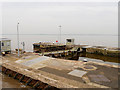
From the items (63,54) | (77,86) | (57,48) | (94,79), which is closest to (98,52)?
(63,54)

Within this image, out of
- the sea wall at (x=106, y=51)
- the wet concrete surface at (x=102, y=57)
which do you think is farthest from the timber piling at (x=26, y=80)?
the sea wall at (x=106, y=51)

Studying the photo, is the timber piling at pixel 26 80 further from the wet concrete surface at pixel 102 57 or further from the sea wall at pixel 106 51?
the sea wall at pixel 106 51

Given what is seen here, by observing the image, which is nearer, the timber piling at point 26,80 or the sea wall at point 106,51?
the timber piling at point 26,80

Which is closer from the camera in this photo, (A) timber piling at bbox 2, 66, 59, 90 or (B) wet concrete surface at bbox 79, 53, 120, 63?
(A) timber piling at bbox 2, 66, 59, 90

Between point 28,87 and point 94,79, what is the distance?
18.7ft

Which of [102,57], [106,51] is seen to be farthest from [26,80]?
[106,51]

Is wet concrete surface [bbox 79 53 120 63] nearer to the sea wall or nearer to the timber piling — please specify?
the sea wall

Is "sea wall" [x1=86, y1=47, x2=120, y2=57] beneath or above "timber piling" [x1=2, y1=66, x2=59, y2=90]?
above

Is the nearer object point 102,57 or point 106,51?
point 106,51

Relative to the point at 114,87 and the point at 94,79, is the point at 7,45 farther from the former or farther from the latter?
the point at 114,87

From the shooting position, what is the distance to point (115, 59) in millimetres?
21453

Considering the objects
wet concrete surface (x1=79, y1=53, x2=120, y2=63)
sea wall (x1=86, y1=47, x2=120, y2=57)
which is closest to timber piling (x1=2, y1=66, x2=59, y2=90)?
wet concrete surface (x1=79, y1=53, x2=120, y2=63)

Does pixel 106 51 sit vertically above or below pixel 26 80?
above

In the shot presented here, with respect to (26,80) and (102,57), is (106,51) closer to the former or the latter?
(102,57)
